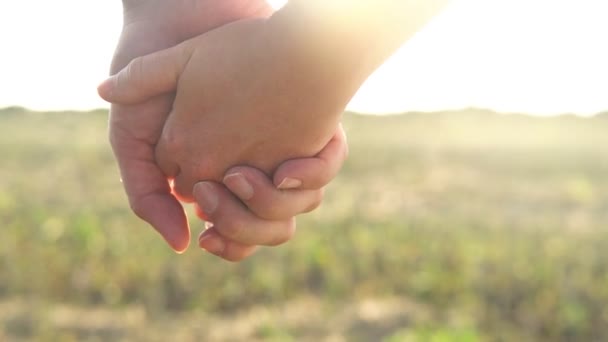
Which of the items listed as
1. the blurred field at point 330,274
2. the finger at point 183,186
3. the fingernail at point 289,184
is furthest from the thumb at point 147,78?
the blurred field at point 330,274

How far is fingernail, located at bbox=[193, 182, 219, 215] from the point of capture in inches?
53.9

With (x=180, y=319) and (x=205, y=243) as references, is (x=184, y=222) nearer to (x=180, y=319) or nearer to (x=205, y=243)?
(x=205, y=243)

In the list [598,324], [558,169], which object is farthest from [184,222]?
[558,169]

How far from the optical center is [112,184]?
23.6ft

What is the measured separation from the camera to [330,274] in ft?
13.6

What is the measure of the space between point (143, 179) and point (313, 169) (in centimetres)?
32

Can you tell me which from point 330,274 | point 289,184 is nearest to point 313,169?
point 289,184

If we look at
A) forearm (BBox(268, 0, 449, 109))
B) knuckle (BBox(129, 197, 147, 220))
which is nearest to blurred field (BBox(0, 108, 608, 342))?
knuckle (BBox(129, 197, 147, 220))

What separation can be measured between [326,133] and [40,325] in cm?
239

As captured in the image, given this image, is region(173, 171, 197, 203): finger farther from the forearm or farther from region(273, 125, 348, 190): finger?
the forearm

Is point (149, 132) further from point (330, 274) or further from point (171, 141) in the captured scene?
point (330, 274)

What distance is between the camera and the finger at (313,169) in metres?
1.33

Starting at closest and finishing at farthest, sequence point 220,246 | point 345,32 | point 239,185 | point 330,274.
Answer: point 345,32 < point 239,185 < point 220,246 < point 330,274

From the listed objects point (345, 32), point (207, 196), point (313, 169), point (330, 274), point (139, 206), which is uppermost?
point (345, 32)
